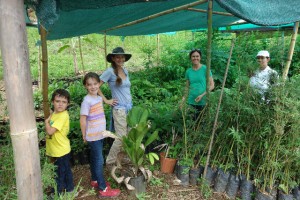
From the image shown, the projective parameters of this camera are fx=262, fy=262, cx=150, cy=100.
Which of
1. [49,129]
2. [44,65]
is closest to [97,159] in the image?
[49,129]

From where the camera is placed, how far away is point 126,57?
347cm

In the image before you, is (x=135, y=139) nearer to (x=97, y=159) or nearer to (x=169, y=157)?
(x=97, y=159)

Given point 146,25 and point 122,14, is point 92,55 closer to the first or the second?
point 146,25

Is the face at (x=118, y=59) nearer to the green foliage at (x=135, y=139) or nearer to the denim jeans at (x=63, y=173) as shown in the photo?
the green foliage at (x=135, y=139)

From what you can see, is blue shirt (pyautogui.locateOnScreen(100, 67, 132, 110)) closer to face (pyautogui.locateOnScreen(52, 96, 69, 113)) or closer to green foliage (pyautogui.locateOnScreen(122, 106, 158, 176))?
green foliage (pyautogui.locateOnScreen(122, 106, 158, 176))

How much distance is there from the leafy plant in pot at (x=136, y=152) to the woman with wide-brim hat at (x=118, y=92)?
1.37ft

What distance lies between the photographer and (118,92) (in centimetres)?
335

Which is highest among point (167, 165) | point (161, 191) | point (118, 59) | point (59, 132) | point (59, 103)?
point (118, 59)

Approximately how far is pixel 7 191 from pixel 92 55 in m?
12.3

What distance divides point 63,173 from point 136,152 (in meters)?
0.78

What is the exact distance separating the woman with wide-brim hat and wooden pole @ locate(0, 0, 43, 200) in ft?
5.99

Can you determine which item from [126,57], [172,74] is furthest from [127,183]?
[172,74]

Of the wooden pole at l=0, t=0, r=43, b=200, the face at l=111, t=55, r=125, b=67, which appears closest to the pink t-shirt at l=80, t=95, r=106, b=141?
the face at l=111, t=55, r=125, b=67

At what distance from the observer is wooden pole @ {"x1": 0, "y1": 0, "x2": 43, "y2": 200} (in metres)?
1.38
